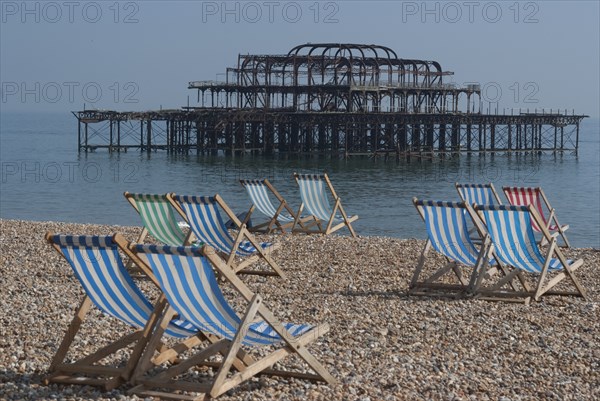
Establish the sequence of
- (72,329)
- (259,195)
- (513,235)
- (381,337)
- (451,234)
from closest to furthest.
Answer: (72,329) < (381,337) < (513,235) < (451,234) < (259,195)

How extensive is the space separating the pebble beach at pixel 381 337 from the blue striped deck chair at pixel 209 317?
0.13m

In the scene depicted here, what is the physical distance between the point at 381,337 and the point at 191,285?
1638 mm

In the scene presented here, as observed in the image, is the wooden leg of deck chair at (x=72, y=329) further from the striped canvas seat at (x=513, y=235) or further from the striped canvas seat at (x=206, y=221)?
the striped canvas seat at (x=513, y=235)

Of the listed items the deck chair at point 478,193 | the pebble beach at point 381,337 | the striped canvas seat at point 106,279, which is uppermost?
the striped canvas seat at point 106,279

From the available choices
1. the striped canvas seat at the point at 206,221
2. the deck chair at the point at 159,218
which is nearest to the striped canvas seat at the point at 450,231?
the striped canvas seat at the point at 206,221

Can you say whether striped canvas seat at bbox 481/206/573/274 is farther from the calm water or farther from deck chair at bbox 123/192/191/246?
the calm water

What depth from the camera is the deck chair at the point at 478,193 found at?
32.0 ft

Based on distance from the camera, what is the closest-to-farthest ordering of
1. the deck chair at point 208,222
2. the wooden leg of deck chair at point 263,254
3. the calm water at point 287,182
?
the deck chair at point 208,222 → the wooden leg of deck chair at point 263,254 → the calm water at point 287,182

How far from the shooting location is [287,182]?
106 ft

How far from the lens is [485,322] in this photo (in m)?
5.90

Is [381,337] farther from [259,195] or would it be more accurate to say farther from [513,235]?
[259,195]

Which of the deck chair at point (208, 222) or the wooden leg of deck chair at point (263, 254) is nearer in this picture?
the deck chair at point (208, 222)

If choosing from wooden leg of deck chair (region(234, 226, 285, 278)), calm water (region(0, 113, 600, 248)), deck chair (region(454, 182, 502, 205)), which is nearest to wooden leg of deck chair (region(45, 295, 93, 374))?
wooden leg of deck chair (region(234, 226, 285, 278))

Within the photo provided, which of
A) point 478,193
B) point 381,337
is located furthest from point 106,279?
point 478,193
